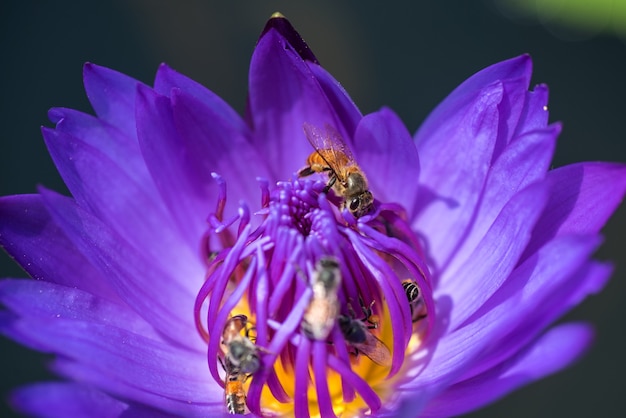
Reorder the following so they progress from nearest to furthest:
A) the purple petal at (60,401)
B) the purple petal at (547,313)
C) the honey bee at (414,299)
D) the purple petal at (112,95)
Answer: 1. the purple petal at (60,401)
2. the purple petal at (547,313)
3. the honey bee at (414,299)
4. the purple petal at (112,95)

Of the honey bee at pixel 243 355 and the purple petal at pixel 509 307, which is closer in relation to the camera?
the purple petal at pixel 509 307

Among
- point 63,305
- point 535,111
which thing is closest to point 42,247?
point 63,305

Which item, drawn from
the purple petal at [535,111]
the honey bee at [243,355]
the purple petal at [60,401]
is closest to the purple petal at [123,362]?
the purple petal at [60,401]

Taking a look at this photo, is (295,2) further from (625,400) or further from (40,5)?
(625,400)

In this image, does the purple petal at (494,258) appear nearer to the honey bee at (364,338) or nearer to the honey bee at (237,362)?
the honey bee at (364,338)

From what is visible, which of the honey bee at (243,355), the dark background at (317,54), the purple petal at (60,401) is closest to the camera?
the purple petal at (60,401)

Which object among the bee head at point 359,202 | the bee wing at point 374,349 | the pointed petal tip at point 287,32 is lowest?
the bee wing at point 374,349

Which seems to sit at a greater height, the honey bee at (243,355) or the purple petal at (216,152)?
the purple petal at (216,152)

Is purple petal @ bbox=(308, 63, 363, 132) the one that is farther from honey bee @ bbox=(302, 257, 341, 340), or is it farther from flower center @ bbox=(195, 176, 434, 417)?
honey bee @ bbox=(302, 257, 341, 340)

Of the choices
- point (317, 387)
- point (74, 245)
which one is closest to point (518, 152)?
point (317, 387)
